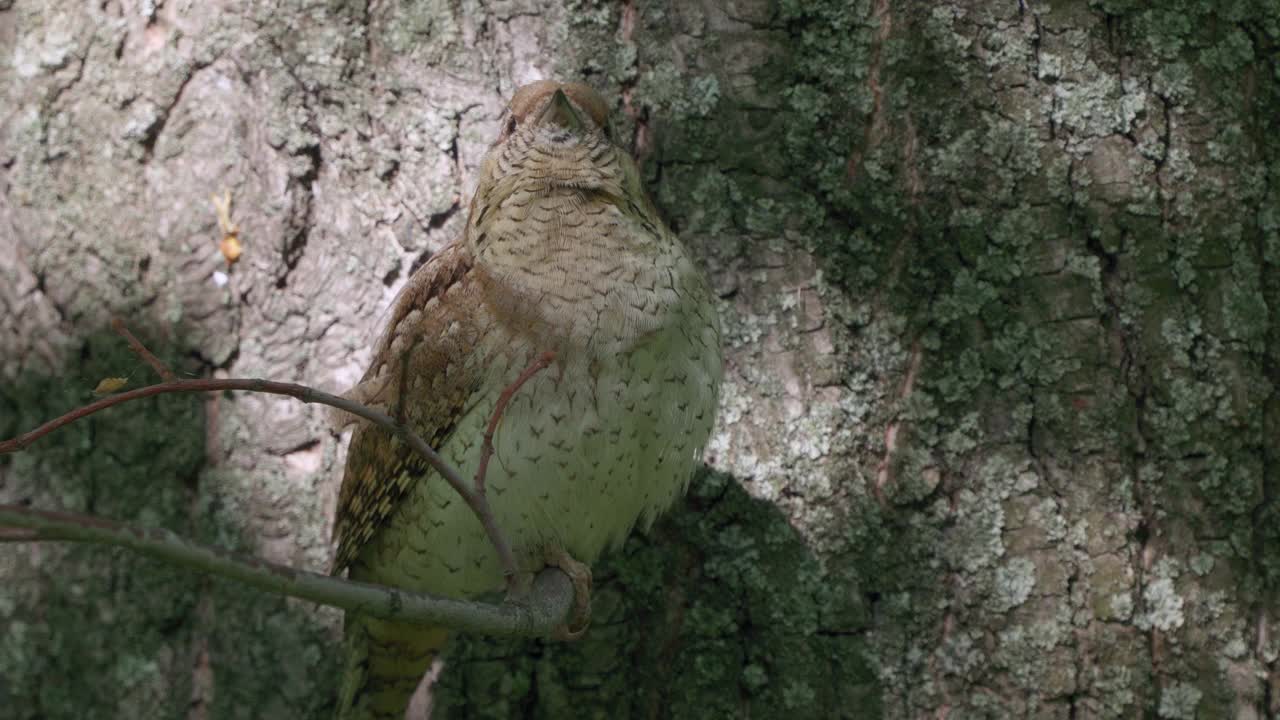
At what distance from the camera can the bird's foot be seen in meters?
2.68

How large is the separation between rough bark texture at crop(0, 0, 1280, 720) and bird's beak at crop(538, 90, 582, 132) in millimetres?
245

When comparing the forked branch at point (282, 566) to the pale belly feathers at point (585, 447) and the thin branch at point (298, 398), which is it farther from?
the pale belly feathers at point (585, 447)

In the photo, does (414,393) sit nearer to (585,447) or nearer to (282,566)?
(585,447)

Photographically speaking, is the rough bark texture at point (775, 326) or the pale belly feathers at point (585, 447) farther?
the rough bark texture at point (775, 326)

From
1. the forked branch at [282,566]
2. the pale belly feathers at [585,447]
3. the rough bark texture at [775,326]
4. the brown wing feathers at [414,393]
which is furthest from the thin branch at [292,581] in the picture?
the rough bark texture at [775,326]

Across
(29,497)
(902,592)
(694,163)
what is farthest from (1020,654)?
(29,497)

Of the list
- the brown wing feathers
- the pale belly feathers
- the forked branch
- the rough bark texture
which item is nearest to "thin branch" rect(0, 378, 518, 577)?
the forked branch

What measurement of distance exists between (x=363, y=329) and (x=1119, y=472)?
6.01 ft

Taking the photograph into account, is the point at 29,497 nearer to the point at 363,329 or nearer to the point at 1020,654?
the point at 363,329

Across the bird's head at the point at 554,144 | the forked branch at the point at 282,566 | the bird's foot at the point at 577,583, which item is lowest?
the bird's foot at the point at 577,583

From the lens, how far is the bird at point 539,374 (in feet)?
8.66

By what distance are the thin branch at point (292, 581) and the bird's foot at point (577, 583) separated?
0.70 meters

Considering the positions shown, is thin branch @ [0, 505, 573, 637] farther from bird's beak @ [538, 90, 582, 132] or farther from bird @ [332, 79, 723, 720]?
bird's beak @ [538, 90, 582, 132]

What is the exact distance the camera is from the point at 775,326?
291cm
